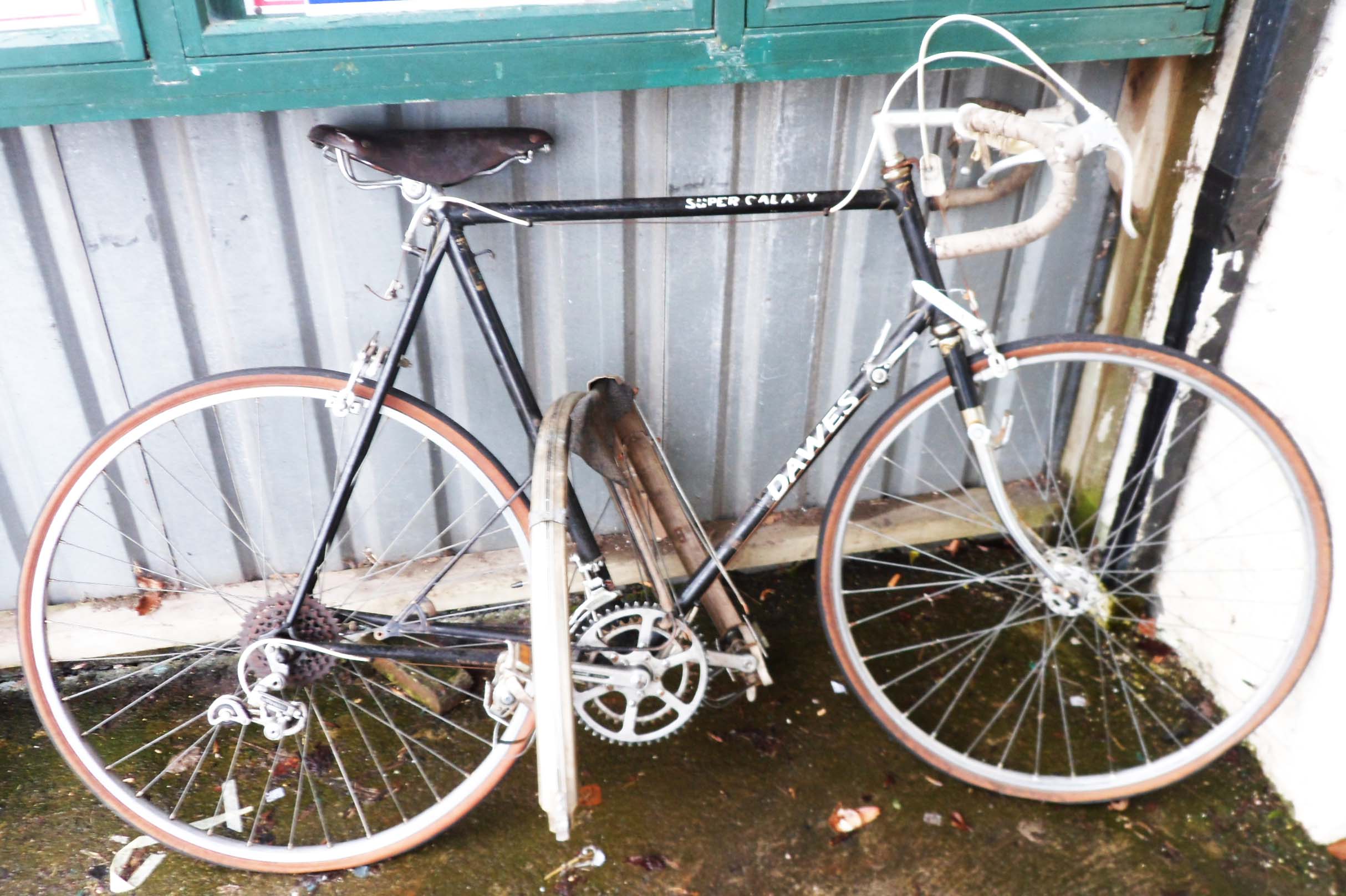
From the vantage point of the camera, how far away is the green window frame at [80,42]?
2.08m

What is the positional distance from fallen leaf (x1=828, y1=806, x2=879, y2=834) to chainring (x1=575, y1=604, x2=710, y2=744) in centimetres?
48

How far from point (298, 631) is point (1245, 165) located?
261 centimetres

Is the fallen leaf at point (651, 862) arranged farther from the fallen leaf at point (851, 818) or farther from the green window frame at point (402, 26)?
the green window frame at point (402, 26)

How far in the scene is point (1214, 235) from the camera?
107 inches

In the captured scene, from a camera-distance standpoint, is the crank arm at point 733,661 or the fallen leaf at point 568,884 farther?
the crank arm at point 733,661

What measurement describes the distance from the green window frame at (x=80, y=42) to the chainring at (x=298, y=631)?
1.24 m

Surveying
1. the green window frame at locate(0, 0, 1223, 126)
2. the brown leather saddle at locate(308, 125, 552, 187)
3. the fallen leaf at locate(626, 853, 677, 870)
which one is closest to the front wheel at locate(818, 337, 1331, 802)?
→ the fallen leaf at locate(626, 853, 677, 870)

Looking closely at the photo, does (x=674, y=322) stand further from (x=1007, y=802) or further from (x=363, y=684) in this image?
(x=1007, y=802)

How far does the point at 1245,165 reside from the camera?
2.59m

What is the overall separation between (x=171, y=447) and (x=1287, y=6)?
3046mm

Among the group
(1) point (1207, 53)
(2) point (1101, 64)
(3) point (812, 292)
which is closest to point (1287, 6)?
(1) point (1207, 53)

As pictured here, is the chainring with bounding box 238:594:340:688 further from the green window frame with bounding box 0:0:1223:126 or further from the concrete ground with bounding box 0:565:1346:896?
the green window frame with bounding box 0:0:1223:126

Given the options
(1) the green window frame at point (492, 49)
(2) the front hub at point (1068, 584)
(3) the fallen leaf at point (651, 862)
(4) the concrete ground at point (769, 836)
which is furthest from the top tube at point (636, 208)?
(3) the fallen leaf at point (651, 862)

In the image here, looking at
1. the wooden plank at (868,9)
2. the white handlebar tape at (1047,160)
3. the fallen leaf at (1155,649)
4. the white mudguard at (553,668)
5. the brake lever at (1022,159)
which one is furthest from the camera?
the fallen leaf at (1155,649)
